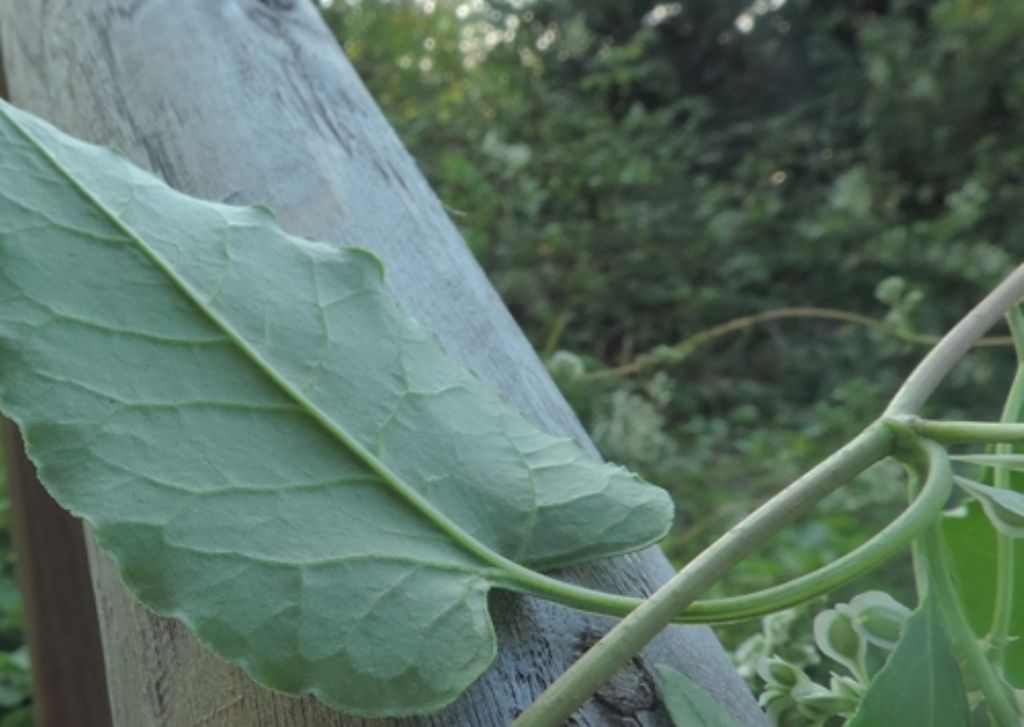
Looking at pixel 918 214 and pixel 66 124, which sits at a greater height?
pixel 66 124

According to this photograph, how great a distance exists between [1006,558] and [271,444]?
0.63ft

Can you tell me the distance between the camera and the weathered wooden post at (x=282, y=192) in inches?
9.6

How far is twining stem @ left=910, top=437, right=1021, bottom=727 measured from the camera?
221mm

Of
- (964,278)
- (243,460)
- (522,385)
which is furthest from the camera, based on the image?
(964,278)

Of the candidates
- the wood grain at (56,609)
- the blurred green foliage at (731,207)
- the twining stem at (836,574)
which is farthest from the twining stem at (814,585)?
the blurred green foliage at (731,207)

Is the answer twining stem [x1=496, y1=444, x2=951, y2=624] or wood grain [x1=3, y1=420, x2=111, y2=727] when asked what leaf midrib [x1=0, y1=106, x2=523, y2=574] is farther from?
wood grain [x1=3, y1=420, x2=111, y2=727]

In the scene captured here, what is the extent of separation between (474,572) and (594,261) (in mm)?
1657

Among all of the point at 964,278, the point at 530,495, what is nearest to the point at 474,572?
the point at 530,495

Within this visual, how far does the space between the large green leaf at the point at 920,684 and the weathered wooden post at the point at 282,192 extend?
0.16 ft

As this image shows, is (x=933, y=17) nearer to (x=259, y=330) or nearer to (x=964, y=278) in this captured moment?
(x=964, y=278)

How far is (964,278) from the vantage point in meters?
1.82

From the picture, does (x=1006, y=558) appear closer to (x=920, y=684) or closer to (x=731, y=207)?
(x=920, y=684)

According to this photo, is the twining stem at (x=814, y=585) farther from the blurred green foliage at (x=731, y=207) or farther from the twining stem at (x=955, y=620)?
the blurred green foliage at (x=731, y=207)

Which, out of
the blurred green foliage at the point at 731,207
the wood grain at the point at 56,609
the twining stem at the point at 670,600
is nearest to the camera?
the twining stem at the point at 670,600
